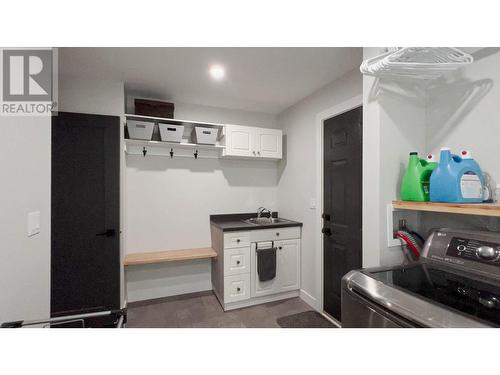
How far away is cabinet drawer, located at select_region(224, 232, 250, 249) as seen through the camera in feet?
7.82

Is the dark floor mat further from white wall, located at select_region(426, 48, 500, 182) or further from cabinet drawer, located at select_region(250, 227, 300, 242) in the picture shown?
white wall, located at select_region(426, 48, 500, 182)

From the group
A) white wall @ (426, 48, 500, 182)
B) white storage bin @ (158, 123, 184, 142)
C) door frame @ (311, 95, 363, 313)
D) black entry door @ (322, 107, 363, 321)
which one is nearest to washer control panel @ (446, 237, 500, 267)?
white wall @ (426, 48, 500, 182)

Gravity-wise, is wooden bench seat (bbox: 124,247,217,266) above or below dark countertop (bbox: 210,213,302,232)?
below

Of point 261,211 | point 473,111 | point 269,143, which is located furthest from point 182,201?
point 473,111

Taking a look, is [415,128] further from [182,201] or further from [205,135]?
[182,201]

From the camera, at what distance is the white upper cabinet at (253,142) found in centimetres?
263

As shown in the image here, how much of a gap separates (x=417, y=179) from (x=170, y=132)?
7.49ft

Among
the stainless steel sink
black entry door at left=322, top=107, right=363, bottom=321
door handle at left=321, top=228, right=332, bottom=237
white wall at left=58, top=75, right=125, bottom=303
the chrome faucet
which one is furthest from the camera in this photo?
the chrome faucet

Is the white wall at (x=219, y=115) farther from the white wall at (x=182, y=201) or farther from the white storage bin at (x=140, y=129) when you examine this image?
the white storage bin at (x=140, y=129)

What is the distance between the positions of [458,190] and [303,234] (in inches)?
70.8

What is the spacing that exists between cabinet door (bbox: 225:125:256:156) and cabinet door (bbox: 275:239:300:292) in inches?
47.0

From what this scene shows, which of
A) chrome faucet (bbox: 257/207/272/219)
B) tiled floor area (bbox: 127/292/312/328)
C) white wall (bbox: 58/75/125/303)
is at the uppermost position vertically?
white wall (bbox: 58/75/125/303)
